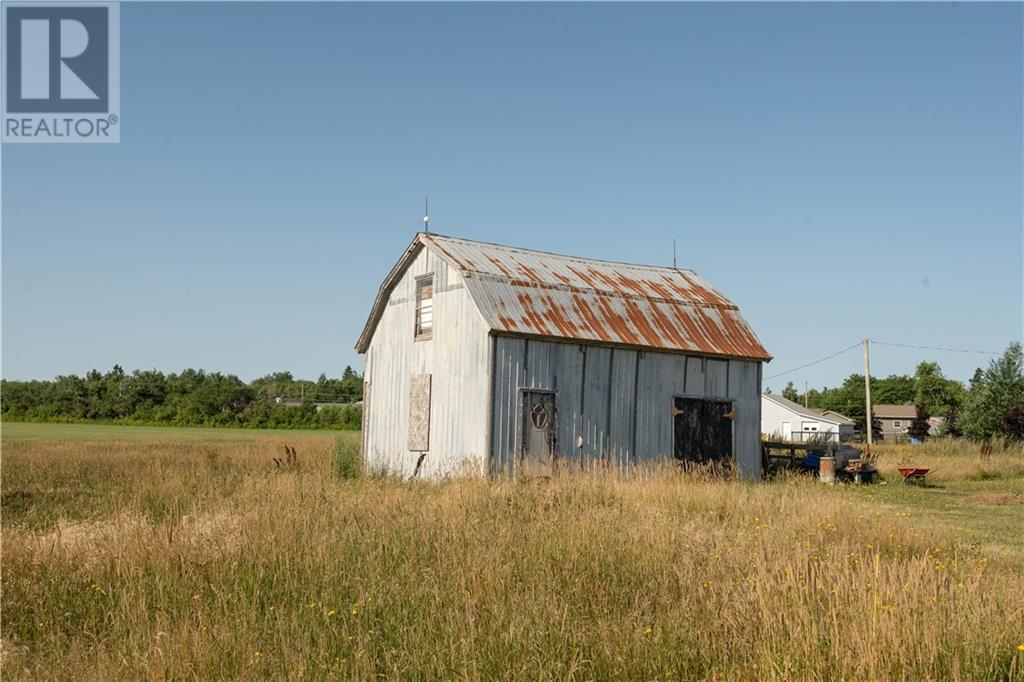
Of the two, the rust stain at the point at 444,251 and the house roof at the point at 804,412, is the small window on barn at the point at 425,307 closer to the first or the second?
the rust stain at the point at 444,251

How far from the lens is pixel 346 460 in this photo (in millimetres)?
23094

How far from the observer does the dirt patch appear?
20.3m

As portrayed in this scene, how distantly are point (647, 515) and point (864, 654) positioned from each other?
20.0 ft

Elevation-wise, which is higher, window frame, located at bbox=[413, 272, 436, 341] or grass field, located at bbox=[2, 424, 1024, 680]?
window frame, located at bbox=[413, 272, 436, 341]

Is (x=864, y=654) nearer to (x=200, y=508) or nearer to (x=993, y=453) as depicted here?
(x=200, y=508)

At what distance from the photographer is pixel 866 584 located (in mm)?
6824

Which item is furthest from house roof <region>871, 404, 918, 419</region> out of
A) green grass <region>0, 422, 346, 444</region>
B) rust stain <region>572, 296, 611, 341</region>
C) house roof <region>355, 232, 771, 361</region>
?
rust stain <region>572, 296, 611, 341</region>

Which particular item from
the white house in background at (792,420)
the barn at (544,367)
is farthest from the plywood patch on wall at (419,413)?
the white house in background at (792,420)

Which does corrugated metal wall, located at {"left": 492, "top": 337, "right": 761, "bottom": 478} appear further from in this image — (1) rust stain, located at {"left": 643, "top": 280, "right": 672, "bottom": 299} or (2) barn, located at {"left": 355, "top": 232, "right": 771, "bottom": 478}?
(1) rust stain, located at {"left": 643, "top": 280, "right": 672, "bottom": 299}

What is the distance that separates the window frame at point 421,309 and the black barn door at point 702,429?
6.25 m

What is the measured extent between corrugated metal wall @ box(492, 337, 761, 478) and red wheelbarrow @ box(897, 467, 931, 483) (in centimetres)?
453

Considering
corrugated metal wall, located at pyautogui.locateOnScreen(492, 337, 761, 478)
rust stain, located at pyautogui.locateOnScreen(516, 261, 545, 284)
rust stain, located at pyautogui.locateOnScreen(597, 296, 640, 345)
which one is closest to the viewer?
corrugated metal wall, located at pyautogui.locateOnScreen(492, 337, 761, 478)

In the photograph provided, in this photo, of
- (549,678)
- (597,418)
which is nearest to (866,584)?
(549,678)

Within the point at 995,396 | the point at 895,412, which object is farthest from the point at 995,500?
the point at 895,412
